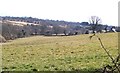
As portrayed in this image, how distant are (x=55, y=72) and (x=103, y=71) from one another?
463 inches

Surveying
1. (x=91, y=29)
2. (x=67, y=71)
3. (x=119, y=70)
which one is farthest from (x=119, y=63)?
(x=67, y=71)

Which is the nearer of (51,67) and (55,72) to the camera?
(55,72)

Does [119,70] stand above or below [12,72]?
above

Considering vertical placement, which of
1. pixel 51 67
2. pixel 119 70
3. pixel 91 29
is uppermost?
pixel 91 29

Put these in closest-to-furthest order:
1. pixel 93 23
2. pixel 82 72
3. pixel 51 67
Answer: pixel 93 23
pixel 82 72
pixel 51 67

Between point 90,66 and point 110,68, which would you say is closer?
point 110,68

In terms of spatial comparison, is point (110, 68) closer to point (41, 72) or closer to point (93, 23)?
point (93, 23)

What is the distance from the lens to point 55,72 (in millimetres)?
13375

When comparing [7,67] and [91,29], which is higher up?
[91,29]

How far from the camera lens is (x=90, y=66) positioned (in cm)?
1448

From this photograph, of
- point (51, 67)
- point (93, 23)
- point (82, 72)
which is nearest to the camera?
point (93, 23)

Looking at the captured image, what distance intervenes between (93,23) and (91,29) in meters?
0.07

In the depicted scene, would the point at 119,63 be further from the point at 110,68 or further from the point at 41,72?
the point at 41,72

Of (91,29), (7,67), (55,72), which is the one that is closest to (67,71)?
(55,72)
